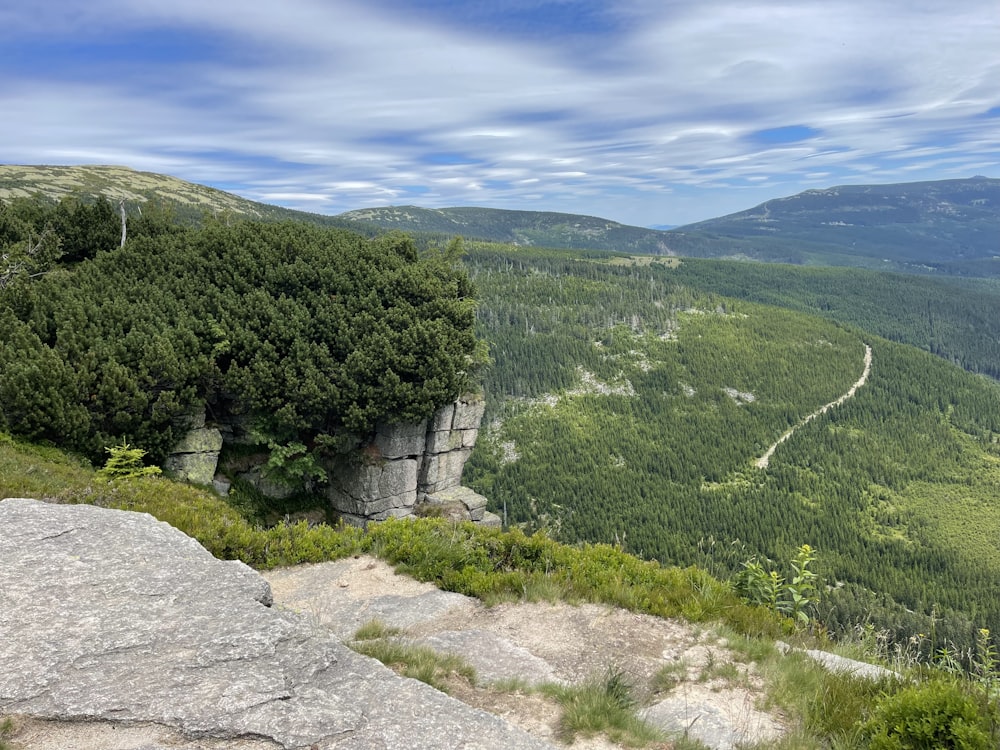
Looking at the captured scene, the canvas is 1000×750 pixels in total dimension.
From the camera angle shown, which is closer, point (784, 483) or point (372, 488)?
point (372, 488)

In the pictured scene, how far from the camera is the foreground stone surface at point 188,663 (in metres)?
6.06

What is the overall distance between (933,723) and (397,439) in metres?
24.4

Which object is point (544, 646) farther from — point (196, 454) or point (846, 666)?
point (196, 454)

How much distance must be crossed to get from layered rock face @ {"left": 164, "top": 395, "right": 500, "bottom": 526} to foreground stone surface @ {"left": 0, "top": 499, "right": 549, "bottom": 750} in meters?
16.3

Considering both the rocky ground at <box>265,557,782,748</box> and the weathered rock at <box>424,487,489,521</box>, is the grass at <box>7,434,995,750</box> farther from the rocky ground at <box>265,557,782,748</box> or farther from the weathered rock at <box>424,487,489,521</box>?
the weathered rock at <box>424,487,489,521</box>

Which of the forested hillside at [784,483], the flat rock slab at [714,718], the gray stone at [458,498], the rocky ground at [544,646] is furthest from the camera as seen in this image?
the forested hillside at [784,483]

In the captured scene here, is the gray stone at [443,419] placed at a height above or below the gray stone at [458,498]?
above

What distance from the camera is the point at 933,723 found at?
638 cm

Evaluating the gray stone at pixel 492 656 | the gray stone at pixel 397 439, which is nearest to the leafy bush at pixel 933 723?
the gray stone at pixel 492 656

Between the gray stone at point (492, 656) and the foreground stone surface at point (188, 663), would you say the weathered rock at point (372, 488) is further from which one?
the foreground stone surface at point (188, 663)

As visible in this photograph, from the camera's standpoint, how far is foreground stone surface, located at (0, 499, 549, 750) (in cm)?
606

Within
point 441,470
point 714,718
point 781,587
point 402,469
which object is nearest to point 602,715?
point 714,718

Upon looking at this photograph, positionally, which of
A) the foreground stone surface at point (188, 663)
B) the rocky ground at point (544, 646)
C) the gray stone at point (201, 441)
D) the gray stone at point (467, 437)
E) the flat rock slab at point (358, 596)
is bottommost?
the gray stone at point (467, 437)

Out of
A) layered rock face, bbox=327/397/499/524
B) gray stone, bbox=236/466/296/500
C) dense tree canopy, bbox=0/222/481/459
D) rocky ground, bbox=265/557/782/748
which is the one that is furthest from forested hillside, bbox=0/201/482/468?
rocky ground, bbox=265/557/782/748
